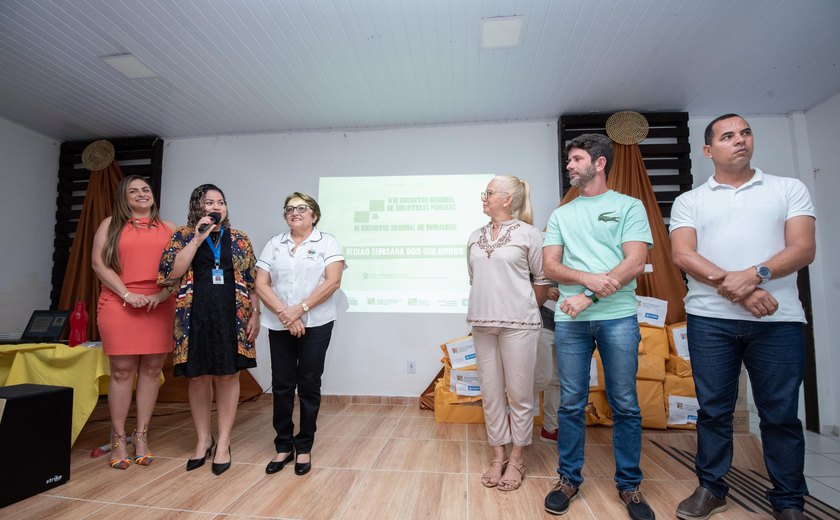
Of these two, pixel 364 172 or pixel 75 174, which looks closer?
pixel 364 172

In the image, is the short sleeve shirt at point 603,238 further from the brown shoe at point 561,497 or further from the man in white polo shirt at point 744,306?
the brown shoe at point 561,497

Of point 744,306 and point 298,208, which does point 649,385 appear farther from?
point 298,208

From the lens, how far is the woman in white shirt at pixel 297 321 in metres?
1.98

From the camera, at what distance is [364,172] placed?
3816 mm

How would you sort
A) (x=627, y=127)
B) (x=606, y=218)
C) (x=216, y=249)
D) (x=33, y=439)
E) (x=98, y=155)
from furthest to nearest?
(x=98, y=155) → (x=627, y=127) → (x=216, y=249) → (x=33, y=439) → (x=606, y=218)

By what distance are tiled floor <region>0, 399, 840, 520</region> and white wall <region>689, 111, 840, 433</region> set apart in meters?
0.74

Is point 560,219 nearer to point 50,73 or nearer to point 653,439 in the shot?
point 653,439

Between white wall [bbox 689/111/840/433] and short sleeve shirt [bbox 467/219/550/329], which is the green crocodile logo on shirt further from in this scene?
white wall [bbox 689/111/840/433]

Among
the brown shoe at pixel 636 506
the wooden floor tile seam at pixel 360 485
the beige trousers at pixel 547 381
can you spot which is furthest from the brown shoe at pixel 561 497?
the beige trousers at pixel 547 381

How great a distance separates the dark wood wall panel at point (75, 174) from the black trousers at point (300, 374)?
2890 mm

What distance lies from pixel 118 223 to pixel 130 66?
145 centimetres

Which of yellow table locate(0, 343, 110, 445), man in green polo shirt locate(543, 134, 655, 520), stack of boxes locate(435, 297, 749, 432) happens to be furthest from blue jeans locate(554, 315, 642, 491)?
yellow table locate(0, 343, 110, 445)

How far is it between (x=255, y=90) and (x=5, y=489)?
9.07 feet

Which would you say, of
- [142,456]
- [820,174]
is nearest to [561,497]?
[142,456]
